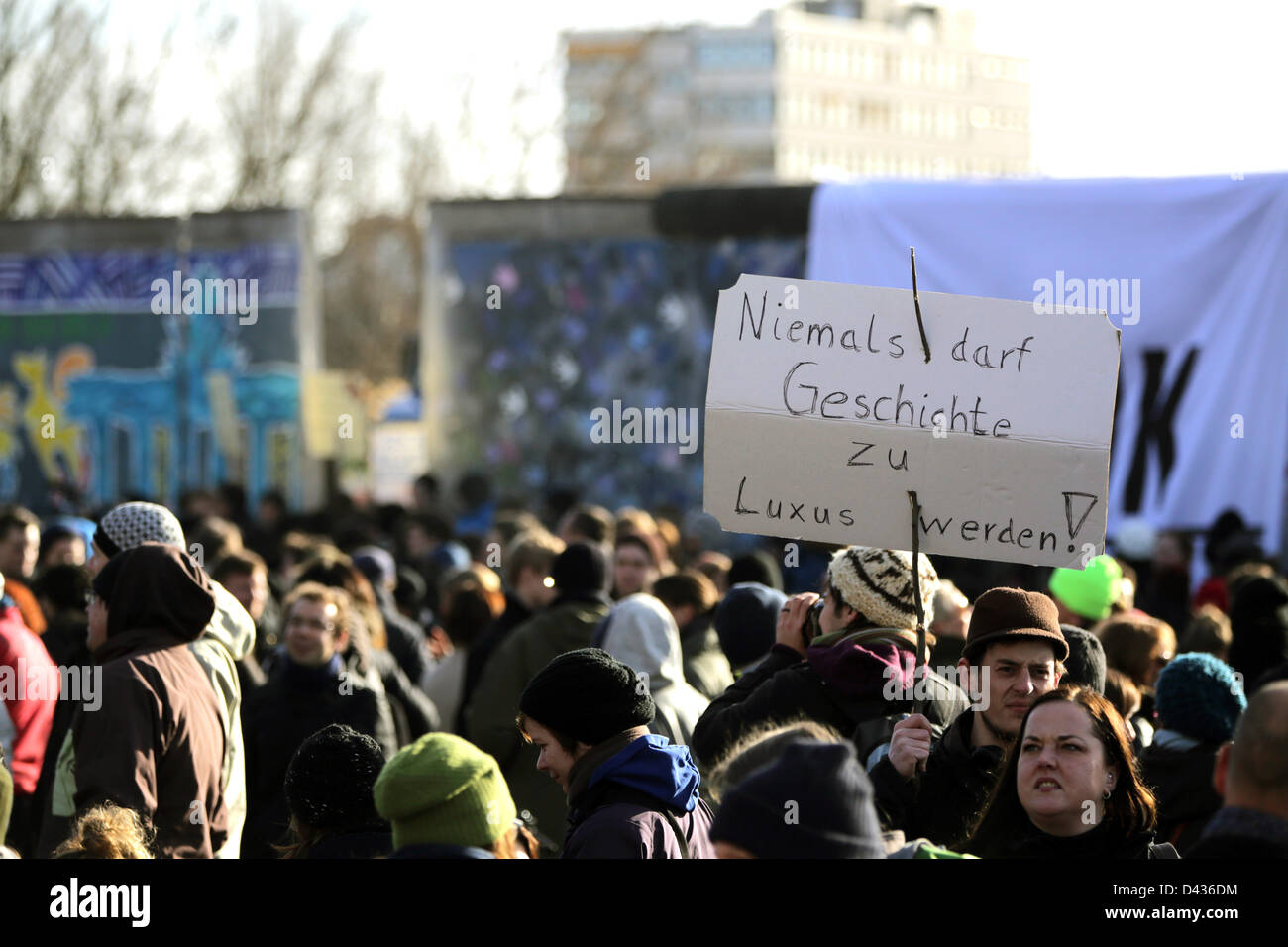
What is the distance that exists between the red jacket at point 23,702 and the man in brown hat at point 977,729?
9.39ft

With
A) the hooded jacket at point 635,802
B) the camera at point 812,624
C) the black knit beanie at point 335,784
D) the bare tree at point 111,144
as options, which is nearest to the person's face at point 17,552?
the black knit beanie at point 335,784

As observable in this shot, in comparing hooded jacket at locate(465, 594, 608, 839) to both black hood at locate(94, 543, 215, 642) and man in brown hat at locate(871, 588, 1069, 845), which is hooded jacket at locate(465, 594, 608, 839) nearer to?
black hood at locate(94, 543, 215, 642)

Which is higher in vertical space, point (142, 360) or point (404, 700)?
point (142, 360)

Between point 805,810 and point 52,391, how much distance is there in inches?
564

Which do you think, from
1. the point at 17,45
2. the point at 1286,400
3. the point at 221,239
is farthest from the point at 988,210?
the point at 17,45

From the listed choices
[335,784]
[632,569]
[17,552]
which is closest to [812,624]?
[335,784]

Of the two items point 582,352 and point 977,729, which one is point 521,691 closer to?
point 977,729

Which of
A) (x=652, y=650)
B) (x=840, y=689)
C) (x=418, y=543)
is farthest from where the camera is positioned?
(x=418, y=543)

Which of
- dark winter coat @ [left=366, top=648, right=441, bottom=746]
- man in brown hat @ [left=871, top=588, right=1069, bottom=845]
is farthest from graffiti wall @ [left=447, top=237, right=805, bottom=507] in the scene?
man in brown hat @ [left=871, top=588, right=1069, bottom=845]

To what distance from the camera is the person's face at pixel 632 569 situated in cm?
725

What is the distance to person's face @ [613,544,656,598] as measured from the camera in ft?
23.8

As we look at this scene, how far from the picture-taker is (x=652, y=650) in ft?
17.0
